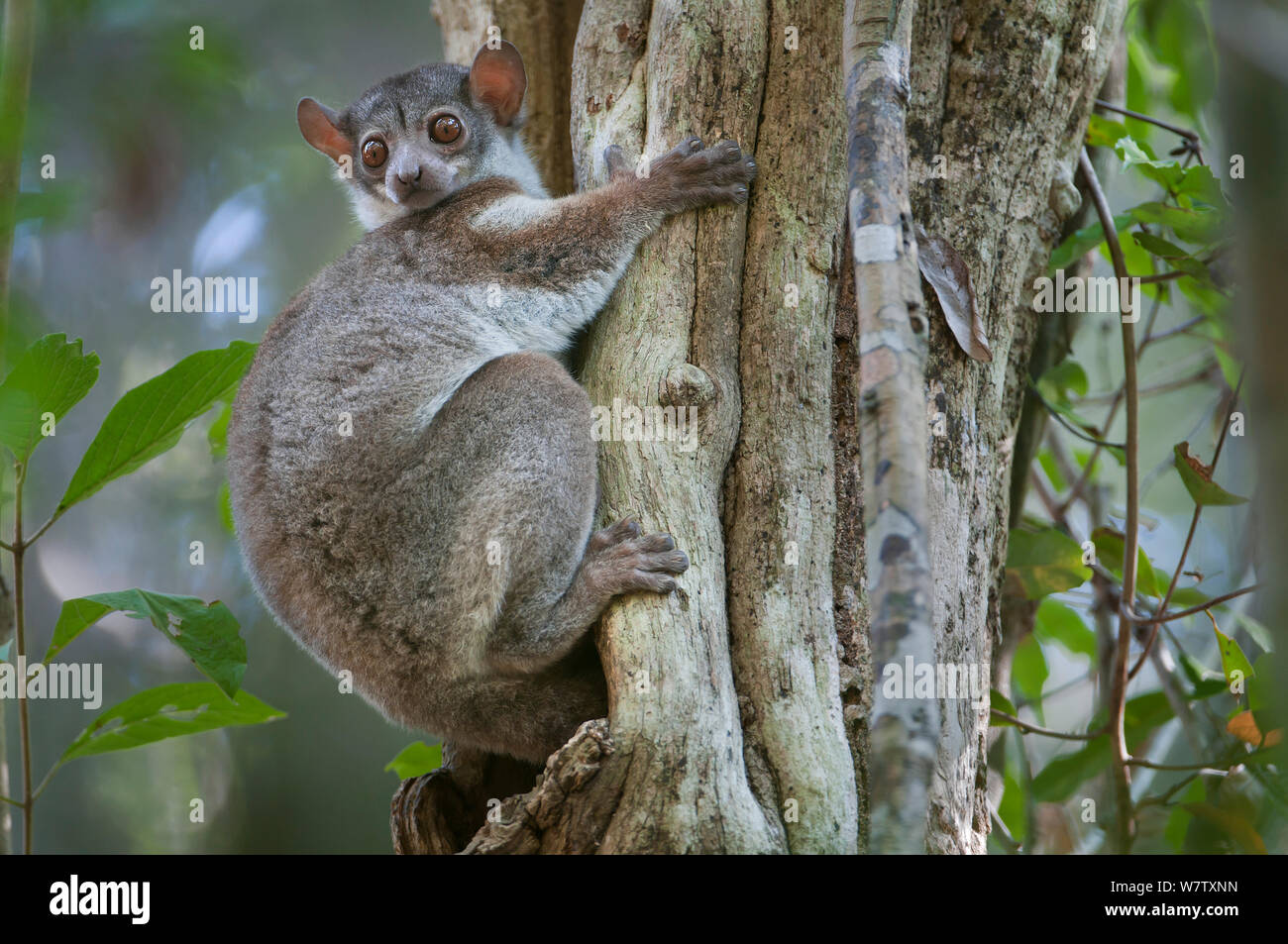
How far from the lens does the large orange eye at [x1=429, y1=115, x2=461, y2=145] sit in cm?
471

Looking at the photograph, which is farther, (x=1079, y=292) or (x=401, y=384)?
(x=1079, y=292)

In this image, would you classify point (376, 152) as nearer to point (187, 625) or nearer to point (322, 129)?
point (322, 129)

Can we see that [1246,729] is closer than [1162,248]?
Yes

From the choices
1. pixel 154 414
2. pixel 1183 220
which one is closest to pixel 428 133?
pixel 154 414

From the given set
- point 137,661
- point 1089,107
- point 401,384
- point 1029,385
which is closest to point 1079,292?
point 1029,385

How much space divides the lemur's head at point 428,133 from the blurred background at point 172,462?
349 centimetres

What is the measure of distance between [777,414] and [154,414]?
216cm

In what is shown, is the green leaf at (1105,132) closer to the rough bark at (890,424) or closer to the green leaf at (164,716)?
the rough bark at (890,424)

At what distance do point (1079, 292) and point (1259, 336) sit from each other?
12.4ft

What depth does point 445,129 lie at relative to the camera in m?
4.71

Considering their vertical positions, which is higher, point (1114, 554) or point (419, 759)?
point (1114, 554)

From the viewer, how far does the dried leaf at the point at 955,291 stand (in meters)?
3.80
